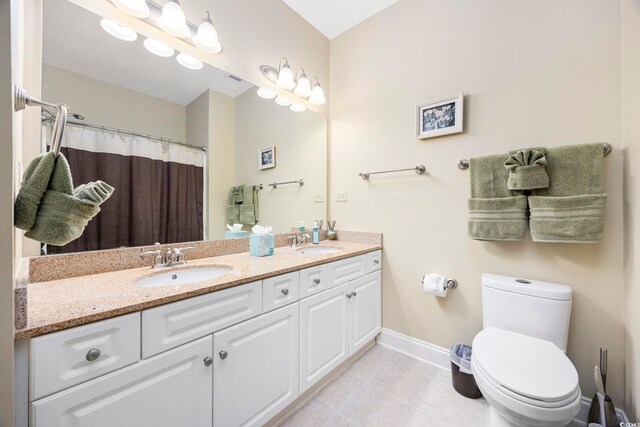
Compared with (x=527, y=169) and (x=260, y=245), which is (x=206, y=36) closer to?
(x=260, y=245)

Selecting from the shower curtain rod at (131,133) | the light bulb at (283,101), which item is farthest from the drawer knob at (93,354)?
the light bulb at (283,101)

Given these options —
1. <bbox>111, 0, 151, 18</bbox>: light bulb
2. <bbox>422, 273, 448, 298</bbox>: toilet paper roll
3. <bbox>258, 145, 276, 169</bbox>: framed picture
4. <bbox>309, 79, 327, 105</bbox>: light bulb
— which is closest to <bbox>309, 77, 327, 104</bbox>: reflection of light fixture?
<bbox>309, 79, 327, 105</bbox>: light bulb

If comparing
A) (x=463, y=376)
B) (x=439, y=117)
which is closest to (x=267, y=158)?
(x=439, y=117)

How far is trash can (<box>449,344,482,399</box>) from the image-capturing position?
1.49 m

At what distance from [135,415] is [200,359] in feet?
0.73

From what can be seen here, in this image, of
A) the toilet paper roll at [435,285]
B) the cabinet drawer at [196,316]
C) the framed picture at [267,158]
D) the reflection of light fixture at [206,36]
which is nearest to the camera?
the cabinet drawer at [196,316]

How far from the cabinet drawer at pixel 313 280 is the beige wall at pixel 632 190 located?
54.8 inches

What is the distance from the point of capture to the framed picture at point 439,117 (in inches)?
65.4

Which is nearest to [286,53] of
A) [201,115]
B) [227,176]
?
[201,115]

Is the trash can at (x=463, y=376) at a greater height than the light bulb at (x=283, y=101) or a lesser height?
lesser

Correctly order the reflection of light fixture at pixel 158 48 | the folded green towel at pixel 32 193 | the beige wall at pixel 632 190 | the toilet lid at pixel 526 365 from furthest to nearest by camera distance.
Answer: the reflection of light fixture at pixel 158 48, the beige wall at pixel 632 190, the toilet lid at pixel 526 365, the folded green towel at pixel 32 193

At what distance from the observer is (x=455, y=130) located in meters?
1.66

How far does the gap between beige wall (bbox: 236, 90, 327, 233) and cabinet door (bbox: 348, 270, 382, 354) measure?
2.36 feet

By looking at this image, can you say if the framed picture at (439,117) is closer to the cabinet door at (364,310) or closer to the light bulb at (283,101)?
the light bulb at (283,101)
